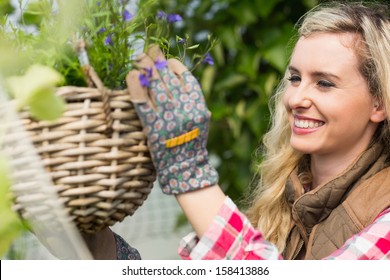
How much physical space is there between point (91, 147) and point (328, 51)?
2.02 ft

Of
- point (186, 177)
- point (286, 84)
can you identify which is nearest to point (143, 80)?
point (186, 177)

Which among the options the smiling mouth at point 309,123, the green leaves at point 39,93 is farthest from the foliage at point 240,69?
the green leaves at point 39,93

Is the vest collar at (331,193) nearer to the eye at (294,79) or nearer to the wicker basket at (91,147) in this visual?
the eye at (294,79)

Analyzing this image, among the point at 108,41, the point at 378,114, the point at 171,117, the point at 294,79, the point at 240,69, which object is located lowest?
the point at 240,69

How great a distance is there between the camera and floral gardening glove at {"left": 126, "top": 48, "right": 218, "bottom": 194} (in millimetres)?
834

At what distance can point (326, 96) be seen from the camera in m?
1.24

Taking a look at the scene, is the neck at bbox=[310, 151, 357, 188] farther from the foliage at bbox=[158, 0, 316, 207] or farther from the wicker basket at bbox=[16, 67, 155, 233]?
Result: the foliage at bbox=[158, 0, 316, 207]

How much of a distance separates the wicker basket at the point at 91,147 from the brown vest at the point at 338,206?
0.50m

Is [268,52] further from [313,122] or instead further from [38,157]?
[38,157]

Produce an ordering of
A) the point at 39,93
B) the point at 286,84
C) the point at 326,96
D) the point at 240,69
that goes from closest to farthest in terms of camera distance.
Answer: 1. the point at 39,93
2. the point at 326,96
3. the point at 286,84
4. the point at 240,69

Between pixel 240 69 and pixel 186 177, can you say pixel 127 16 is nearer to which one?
pixel 186 177

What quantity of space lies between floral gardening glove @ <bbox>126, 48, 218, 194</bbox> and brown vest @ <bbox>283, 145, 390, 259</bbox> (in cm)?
42

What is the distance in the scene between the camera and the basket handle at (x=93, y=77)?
81 centimetres
